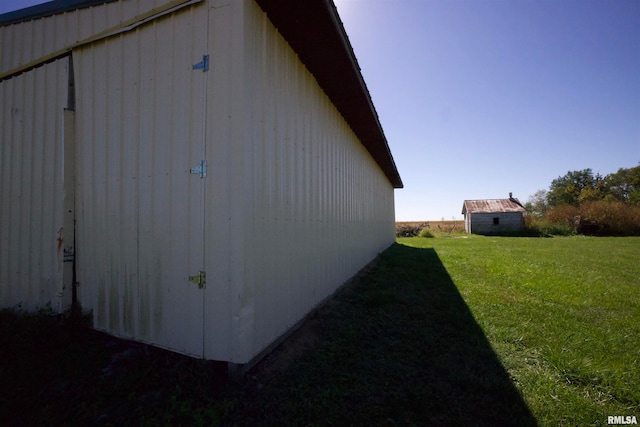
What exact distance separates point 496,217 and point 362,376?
3464 centimetres

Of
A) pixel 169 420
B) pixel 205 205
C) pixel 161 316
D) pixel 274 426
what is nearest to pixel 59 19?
pixel 205 205

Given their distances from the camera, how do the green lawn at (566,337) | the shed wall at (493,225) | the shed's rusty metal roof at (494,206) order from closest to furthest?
the green lawn at (566,337) → the shed wall at (493,225) → the shed's rusty metal roof at (494,206)

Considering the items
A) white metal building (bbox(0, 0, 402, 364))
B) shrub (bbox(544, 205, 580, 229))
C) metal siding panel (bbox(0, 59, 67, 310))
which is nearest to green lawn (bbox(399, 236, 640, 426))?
white metal building (bbox(0, 0, 402, 364))

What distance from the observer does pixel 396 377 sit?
253 cm

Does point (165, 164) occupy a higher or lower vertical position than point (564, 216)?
higher

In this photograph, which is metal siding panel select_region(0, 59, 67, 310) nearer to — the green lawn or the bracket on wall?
the bracket on wall

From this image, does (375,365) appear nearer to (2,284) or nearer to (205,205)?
(205,205)

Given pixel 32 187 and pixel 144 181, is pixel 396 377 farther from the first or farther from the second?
pixel 32 187

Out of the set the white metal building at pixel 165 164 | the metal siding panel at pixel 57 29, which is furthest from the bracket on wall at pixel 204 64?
the metal siding panel at pixel 57 29

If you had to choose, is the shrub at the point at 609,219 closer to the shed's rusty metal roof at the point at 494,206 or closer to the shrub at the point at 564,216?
the shrub at the point at 564,216

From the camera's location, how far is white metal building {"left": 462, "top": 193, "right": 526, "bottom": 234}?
30.2 metres

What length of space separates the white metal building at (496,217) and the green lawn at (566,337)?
88.4 ft

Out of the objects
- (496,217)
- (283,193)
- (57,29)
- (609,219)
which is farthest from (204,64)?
(609,219)

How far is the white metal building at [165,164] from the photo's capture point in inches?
94.9
